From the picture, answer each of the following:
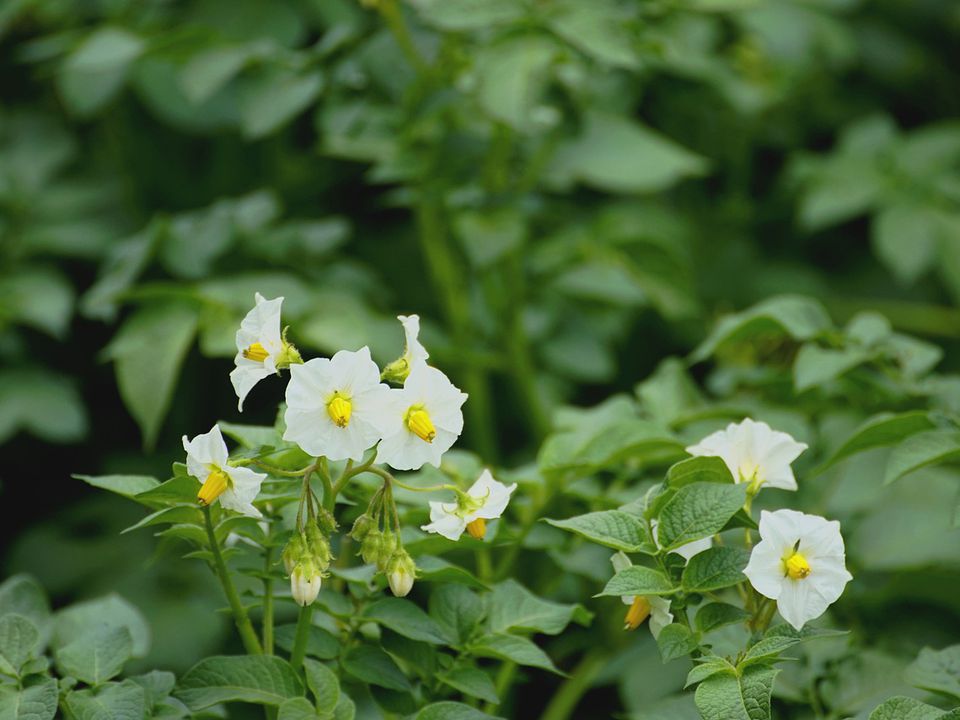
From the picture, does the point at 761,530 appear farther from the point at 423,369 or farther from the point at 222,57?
the point at 222,57

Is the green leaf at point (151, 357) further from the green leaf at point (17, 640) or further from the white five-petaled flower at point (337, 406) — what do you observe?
the white five-petaled flower at point (337, 406)

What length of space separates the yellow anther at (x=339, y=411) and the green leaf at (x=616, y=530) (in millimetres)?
168

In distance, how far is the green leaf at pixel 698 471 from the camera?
0.86m

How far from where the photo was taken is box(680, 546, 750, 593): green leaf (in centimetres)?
79

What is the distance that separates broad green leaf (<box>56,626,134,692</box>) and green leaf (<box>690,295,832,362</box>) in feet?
2.04

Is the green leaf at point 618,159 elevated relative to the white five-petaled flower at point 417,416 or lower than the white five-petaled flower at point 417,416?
lower

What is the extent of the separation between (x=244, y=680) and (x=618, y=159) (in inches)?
42.8

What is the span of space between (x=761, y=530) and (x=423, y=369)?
0.25 m

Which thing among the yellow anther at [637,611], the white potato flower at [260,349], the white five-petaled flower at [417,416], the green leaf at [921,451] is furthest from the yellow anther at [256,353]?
the green leaf at [921,451]

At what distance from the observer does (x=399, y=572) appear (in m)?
0.79

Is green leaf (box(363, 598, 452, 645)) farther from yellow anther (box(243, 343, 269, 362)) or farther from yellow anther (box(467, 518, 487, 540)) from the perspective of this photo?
yellow anther (box(243, 343, 269, 362))

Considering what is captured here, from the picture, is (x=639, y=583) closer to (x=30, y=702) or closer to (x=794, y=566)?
(x=794, y=566)

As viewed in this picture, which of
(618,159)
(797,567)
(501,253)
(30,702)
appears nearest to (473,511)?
(797,567)

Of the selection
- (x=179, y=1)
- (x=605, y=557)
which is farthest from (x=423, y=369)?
(x=179, y=1)
